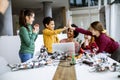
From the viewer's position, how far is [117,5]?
5281 millimetres

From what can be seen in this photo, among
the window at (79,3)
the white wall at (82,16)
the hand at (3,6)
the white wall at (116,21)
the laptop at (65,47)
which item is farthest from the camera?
the white wall at (82,16)

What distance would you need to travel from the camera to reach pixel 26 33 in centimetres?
223

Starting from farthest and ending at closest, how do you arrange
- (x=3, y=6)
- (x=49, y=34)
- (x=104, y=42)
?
(x=49, y=34) < (x=104, y=42) < (x=3, y=6)

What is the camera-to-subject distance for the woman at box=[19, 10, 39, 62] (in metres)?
2.25

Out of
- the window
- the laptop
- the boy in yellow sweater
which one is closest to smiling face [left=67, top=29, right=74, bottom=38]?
the boy in yellow sweater

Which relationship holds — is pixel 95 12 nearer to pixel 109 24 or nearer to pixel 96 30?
pixel 109 24

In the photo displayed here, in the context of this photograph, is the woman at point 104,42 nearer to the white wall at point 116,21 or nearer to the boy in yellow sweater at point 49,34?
the boy in yellow sweater at point 49,34

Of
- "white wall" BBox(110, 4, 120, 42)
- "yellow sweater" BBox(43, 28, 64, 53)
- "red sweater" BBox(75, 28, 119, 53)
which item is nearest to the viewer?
"red sweater" BBox(75, 28, 119, 53)

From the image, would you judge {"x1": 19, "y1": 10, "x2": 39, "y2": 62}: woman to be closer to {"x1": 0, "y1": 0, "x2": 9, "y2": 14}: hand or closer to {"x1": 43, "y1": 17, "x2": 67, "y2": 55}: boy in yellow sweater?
{"x1": 43, "y1": 17, "x2": 67, "y2": 55}: boy in yellow sweater

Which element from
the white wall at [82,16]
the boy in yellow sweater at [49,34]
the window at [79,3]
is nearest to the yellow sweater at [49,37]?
the boy in yellow sweater at [49,34]

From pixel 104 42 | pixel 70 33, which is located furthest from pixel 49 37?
pixel 104 42

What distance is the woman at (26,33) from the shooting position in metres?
2.25

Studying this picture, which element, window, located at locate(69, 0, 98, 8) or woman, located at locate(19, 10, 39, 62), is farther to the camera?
window, located at locate(69, 0, 98, 8)

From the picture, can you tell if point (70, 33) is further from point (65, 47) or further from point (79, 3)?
point (79, 3)
